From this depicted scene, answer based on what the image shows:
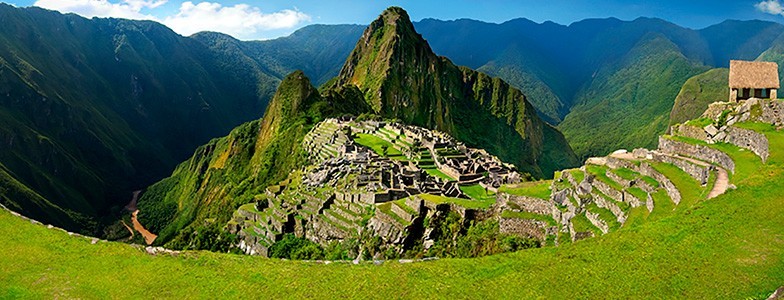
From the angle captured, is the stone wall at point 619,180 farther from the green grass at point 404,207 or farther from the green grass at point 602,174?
the green grass at point 404,207

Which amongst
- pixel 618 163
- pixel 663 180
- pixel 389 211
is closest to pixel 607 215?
pixel 663 180

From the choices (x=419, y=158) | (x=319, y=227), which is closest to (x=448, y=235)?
(x=319, y=227)

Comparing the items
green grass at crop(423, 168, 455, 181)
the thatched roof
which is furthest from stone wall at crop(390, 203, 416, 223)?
the thatched roof

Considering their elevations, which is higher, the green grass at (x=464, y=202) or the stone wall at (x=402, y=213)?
the green grass at (x=464, y=202)

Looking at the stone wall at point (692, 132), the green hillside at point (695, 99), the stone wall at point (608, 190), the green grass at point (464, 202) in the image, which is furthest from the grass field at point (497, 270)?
the green hillside at point (695, 99)

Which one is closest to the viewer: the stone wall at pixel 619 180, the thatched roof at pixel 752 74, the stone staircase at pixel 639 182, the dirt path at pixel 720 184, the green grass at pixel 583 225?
the dirt path at pixel 720 184

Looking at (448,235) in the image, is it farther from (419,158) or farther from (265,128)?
(265,128)
